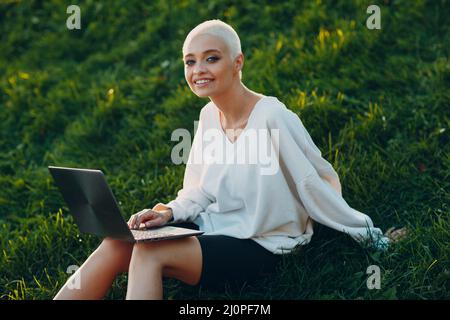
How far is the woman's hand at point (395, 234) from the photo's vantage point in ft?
12.8

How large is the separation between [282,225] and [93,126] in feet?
8.21

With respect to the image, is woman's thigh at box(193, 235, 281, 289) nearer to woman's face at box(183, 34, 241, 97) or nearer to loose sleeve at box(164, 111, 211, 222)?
loose sleeve at box(164, 111, 211, 222)

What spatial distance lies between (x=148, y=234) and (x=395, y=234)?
1.40 m

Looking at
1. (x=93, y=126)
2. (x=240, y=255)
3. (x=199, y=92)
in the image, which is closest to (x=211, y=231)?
(x=240, y=255)

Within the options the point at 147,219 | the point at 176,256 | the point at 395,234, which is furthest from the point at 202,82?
the point at 395,234

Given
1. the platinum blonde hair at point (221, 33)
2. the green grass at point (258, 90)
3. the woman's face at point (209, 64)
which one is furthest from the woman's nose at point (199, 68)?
the green grass at point (258, 90)

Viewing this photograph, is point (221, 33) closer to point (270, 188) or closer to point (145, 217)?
point (270, 188)

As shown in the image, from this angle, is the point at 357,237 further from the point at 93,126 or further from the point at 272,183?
the point at 93,126

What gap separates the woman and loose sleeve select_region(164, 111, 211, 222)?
0.01m

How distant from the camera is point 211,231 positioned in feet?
11.9

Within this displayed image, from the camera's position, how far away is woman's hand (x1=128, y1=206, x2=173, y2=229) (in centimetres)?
344

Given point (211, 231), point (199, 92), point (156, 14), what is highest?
point (156, 14)

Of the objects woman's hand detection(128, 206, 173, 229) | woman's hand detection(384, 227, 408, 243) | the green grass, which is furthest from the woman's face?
woman's hand detection(384, 227, 408, 243)

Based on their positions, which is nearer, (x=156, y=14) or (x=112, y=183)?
(x=112, y=183)
